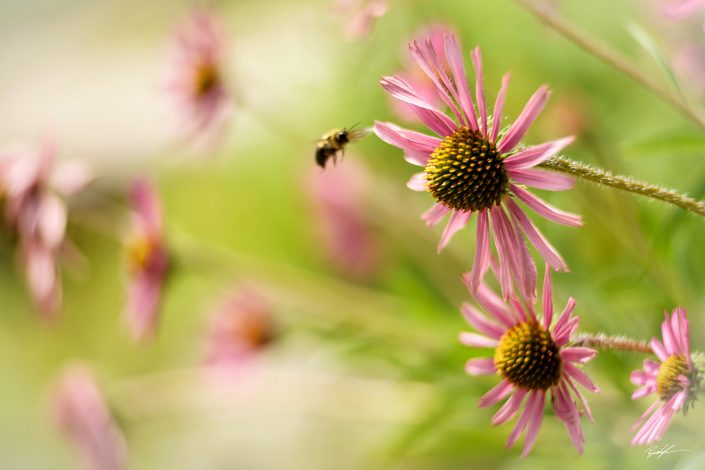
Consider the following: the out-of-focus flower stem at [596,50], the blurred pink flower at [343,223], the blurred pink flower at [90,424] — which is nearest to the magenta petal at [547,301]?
the out-of-focus flower stem at [596,50]

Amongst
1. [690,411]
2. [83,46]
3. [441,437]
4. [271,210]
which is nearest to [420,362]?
[441,437]

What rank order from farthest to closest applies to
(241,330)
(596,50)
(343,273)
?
(343,273)
(241,330)
(596,50)

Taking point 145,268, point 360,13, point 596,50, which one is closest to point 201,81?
point 145,268

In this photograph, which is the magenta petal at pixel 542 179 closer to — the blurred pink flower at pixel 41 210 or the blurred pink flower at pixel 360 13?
the blurred pink flower at pixel 360 13

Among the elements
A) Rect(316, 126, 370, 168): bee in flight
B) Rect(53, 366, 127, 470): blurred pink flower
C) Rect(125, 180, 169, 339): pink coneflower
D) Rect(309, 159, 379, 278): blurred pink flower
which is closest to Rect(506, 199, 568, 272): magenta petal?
Rect(316, 126, 370, 168): bee in flight

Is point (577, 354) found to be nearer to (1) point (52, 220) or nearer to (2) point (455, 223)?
(2) point (455, 223)

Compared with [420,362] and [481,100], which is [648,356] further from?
[420,362]
